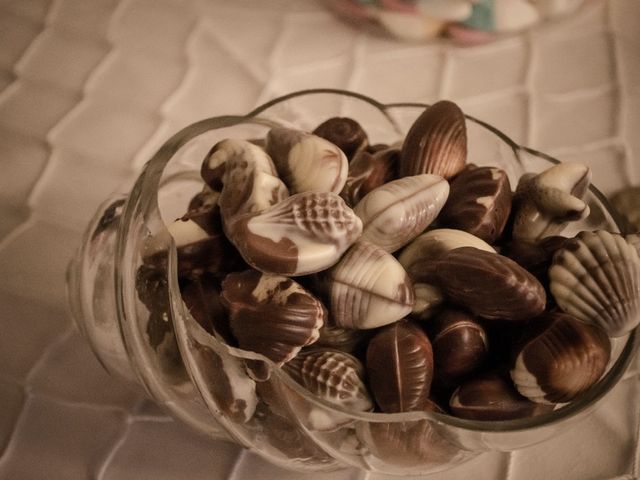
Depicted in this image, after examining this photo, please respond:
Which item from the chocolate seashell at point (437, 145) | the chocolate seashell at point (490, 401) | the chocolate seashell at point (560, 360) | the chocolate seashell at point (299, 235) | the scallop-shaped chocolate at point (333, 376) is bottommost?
the scallop-shaped chocolate at point (333, 376)

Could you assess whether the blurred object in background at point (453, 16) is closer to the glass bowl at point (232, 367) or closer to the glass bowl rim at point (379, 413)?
the glass bowl at point (232, 367)

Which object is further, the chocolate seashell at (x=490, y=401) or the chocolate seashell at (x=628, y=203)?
the chocolate seashell at (x=628, y=203)

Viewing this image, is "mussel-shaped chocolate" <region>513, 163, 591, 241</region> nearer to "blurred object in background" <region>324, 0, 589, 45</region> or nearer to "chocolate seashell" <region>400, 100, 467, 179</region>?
"chocolate seashell" <region>400, 100, 467, 179</region>

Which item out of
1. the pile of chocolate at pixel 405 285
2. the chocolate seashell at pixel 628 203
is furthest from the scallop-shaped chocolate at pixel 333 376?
the chocolate seashell at pixel 628 203

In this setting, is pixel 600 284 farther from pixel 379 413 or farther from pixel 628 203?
pixel 628 203

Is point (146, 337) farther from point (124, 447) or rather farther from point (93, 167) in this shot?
point (93, 167)

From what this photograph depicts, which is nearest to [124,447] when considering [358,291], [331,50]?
[358,291]

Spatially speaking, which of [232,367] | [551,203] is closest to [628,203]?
[551,203]

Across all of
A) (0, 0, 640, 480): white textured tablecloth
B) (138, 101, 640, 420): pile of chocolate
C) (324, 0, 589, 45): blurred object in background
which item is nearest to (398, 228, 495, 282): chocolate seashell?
(138, 101, 640, 420): pile of chocolate
